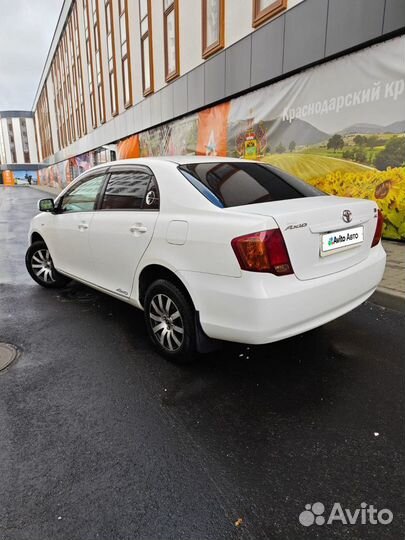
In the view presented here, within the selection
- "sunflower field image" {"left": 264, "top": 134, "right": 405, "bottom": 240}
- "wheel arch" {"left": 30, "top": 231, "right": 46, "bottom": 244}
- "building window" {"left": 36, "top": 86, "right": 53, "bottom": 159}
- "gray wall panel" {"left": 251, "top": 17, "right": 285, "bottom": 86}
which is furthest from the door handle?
"building window" {"left": 36, "top": 86, "right": 53, "bottom": 159}

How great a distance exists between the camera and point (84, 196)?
434cm

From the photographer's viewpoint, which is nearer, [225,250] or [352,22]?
[225,250]

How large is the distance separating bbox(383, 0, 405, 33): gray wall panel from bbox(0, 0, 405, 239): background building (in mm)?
14

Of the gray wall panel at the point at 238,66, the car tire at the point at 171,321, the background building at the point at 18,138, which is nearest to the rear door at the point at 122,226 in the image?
the car tire at the point at 171,321

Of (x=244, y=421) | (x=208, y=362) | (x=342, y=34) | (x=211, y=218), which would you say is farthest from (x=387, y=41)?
(x=244, y=421)

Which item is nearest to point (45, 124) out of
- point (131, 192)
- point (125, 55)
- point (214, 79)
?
point (125, 55)

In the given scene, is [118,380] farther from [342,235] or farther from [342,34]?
[342,34]

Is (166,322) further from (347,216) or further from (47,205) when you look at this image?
(47,205)

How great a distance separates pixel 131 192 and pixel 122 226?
13.5 inches

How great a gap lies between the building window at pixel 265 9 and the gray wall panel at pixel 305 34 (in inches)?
11.0

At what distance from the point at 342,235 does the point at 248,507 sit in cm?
186

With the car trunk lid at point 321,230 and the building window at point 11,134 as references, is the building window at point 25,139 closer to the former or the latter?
the building window at point 11,134

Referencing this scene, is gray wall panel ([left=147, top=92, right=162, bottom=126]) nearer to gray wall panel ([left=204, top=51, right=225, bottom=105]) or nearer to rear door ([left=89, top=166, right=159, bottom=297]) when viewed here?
gray wall panel ([left=204, top=51, right=225, bottom=105])

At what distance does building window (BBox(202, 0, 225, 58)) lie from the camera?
1062 centimetres
